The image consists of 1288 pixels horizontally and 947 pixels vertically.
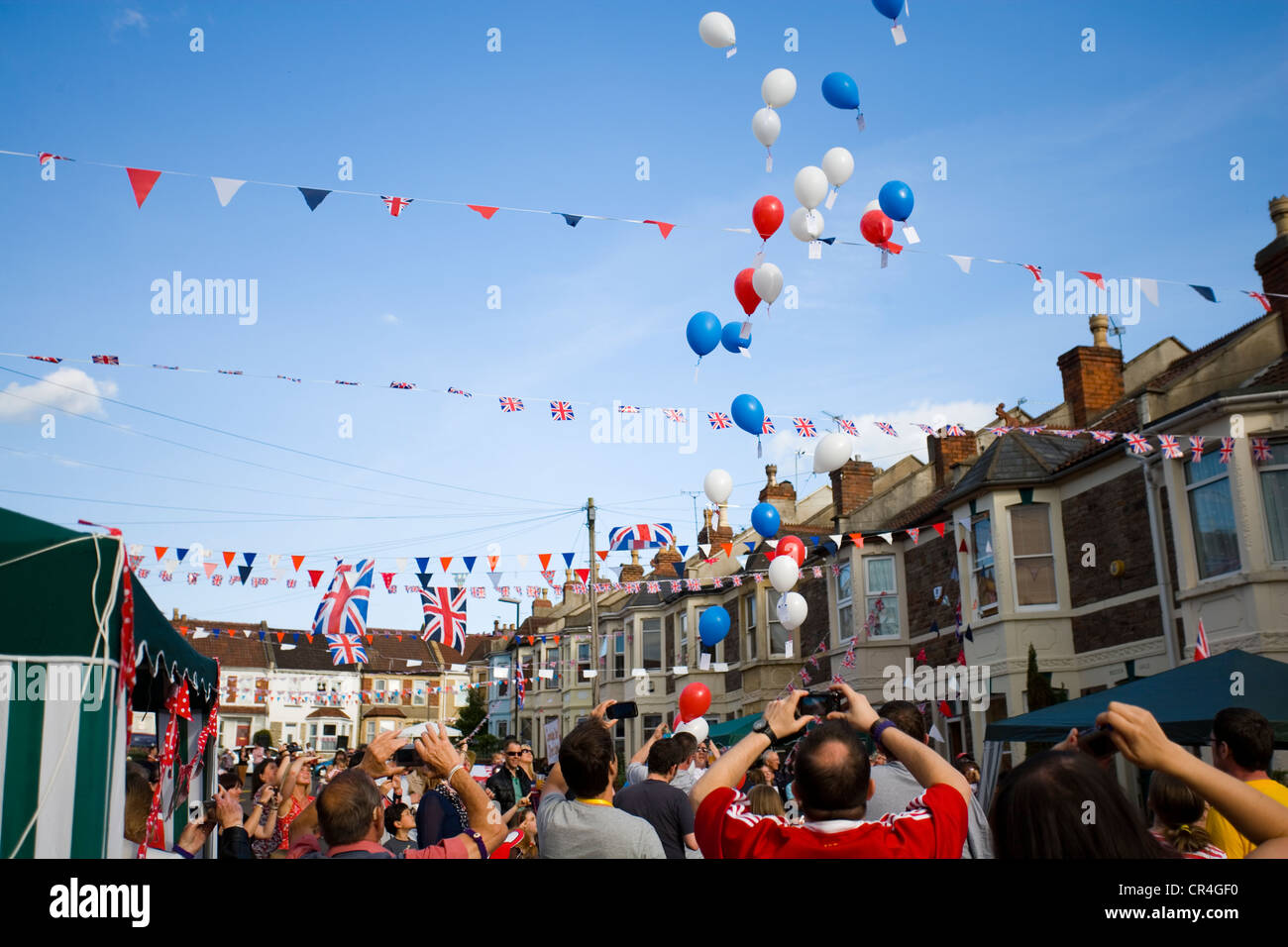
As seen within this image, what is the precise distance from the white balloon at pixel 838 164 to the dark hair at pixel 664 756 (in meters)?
7.12

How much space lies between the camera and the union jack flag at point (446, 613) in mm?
21344

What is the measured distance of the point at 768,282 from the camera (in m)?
10.3

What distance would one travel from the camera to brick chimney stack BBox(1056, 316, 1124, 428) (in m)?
18.5

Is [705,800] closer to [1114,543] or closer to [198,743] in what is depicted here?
[198,743]

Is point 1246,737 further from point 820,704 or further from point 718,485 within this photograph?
point 718,485

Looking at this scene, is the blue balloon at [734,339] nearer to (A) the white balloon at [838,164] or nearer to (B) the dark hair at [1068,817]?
(A) the white balloon at [838,164]

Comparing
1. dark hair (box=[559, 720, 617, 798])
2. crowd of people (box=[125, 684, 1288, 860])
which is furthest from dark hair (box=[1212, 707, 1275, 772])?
dark hair (box=[559, 720, 617, 798])

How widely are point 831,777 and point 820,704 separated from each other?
133cm

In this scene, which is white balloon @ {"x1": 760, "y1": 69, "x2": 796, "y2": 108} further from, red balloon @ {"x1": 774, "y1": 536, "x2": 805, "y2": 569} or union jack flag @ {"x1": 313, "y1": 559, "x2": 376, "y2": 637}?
union jack flag @ {"x1": 313, "y1": 559, "x2": 376, "y2": 637}

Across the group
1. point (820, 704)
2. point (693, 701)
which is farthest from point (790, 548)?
point (820, 704)

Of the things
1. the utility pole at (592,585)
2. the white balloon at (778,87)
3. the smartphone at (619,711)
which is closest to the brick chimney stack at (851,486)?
the utility pole at (592,585)
